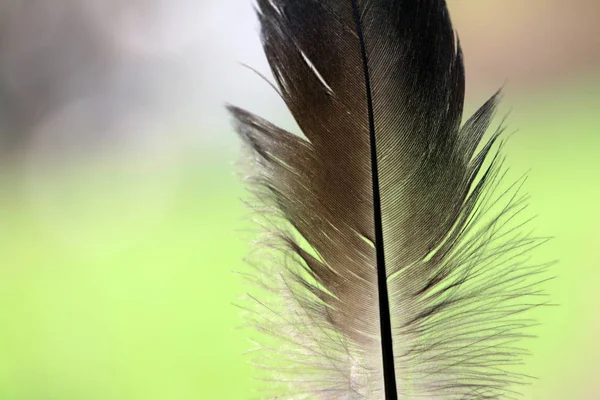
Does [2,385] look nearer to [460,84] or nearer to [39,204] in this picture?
[39,204]

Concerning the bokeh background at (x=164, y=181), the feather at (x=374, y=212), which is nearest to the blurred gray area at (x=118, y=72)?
the bokeh background at (x=164, y=181)

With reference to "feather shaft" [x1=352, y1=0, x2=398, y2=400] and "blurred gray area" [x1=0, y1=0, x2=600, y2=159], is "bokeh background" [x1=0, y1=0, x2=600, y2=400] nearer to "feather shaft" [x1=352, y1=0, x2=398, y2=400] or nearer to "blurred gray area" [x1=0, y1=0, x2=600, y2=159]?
"blurred gray area" [x1=0, y1=0, x2=600, y2=159]

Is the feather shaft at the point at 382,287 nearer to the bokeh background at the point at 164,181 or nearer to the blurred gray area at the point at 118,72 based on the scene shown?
the bokeh background at the point at 164,181

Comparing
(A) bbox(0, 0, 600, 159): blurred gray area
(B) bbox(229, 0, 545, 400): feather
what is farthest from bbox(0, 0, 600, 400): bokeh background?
(B) bbox(229, 0, 545, 400): feather

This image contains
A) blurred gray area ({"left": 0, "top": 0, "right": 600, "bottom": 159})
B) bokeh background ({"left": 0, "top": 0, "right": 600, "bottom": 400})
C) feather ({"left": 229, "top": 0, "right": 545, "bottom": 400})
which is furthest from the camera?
blurred gray area ({"left": 0, "top": 0, "right": 600, "bottom": 159})

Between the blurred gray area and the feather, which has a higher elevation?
the blurred gray area

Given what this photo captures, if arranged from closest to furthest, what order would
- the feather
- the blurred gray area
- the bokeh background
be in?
the feather < the bokeh background < the blurred gray area

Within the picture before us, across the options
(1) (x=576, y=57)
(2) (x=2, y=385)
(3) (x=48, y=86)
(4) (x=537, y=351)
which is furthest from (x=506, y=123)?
(2) (x=2, y=385)
